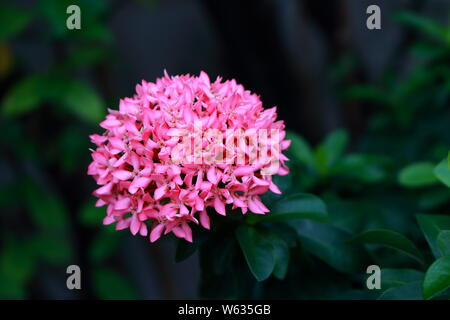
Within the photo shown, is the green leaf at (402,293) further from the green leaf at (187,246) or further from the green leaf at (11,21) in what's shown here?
the green leaf at (11,21)

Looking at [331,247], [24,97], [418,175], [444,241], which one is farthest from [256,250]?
[24,97]

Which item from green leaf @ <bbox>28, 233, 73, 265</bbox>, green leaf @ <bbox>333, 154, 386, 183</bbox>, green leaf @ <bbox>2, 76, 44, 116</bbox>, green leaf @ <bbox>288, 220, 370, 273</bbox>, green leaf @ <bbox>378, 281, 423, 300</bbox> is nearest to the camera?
green leaf @ <bbox>378, 281, 423, 300</bbox>

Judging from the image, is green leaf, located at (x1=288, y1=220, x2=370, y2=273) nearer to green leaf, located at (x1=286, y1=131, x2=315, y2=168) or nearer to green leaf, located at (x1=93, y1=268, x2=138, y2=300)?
green leaf, located at (x1=286, y1=131, x2=315, y2=168)

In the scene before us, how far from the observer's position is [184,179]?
34.8 inches

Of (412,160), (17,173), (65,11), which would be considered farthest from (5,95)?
Answer: (412,160)

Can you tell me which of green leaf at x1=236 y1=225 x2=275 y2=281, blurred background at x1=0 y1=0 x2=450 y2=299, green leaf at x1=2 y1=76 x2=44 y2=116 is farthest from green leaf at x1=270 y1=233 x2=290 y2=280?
green leaf at x1=2 y1=76 x2=44 y2=116

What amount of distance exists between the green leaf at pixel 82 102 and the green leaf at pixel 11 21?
292 millimetres

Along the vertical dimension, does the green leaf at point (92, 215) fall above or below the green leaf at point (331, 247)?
above

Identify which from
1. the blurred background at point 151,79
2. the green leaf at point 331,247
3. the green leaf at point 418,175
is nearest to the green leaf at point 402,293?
the green leaf at point 331,247

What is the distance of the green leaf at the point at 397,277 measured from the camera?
1.04 meters

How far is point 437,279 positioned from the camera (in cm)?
87

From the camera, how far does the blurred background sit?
196cm

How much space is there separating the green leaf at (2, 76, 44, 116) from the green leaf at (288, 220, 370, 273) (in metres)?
1.31
